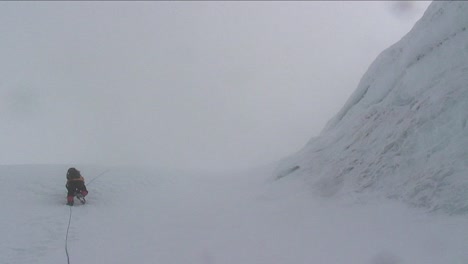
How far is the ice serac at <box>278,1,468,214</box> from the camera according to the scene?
26.2 ft

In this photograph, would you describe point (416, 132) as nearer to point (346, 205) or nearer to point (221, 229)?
point (346, 205)

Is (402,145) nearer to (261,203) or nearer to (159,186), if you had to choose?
(261,203)

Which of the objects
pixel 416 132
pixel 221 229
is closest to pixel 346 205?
pixel 416 132

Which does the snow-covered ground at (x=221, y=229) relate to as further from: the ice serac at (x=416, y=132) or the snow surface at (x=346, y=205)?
the ice serac at (x=416, y=132)

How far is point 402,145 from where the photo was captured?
9617 millimetres

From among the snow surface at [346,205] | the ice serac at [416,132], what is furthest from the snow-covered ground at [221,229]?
the ice serac at [416,132]

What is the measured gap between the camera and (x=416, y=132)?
9.35 m

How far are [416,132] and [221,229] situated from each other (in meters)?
5.56

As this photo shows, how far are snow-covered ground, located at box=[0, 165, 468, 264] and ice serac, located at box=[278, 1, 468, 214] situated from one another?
575mm

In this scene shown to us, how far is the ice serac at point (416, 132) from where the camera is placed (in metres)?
7.98

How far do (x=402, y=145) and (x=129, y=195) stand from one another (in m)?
11.0

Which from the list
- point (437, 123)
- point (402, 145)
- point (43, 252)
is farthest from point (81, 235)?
point (437, 123)

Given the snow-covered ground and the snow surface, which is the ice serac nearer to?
the snow surface

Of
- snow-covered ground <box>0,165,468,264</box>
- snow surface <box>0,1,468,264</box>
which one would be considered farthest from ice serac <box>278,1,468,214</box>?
snow-covered ground <box>0,165,468,264</box>
